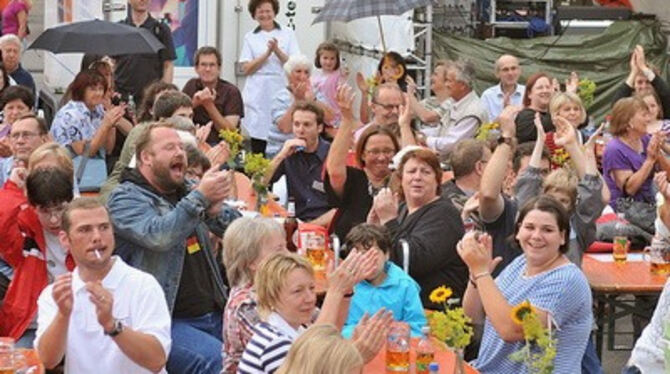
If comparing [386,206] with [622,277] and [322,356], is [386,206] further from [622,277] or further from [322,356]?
[322,356]

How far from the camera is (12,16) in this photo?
18.4 m

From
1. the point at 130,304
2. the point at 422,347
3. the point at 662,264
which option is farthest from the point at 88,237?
the point at 662,264

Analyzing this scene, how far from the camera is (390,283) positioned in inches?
330

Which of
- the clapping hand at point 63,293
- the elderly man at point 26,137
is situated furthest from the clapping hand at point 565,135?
the clapping hand at point 63,293

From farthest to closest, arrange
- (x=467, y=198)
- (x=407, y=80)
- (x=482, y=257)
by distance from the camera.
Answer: (x=407, y=80) < (x=467, y=198) < (x=482, y=257)

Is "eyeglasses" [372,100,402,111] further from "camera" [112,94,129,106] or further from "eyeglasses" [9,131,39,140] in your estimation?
"camera" [112,94,129,106]

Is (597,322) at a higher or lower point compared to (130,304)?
lower

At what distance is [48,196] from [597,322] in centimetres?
418

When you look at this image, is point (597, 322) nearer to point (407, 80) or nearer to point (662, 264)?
point (662, 264)

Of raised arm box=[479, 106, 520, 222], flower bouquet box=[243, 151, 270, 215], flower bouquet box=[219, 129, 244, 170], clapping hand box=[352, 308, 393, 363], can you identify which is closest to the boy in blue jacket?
raised arm box=[479, 106, 520, 222]

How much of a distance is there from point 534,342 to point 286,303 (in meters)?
1.27

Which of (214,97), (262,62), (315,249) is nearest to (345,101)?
(315,249)

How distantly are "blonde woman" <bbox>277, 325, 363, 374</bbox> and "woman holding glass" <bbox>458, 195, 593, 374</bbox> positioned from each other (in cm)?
225

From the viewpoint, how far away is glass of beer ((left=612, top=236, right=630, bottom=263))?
34.9 feet
